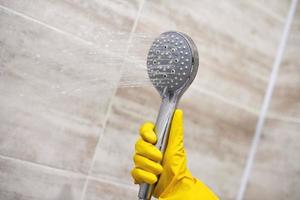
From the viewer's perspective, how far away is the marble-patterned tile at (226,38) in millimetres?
1003

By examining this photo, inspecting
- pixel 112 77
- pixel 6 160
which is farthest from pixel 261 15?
pixel 6 160

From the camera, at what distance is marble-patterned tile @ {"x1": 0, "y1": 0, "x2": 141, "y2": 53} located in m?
0.84

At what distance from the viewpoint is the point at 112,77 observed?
932 mm

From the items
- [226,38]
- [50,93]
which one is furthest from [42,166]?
[226,38]

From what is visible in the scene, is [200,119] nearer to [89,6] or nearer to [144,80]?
[144,80]

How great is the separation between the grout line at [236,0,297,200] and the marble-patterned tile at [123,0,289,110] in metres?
0.02

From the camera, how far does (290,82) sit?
119 cm

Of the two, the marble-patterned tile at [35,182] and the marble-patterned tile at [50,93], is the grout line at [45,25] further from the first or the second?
the marble-patterned tile at [35,182]

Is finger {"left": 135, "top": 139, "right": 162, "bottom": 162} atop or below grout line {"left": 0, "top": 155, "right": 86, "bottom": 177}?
atop

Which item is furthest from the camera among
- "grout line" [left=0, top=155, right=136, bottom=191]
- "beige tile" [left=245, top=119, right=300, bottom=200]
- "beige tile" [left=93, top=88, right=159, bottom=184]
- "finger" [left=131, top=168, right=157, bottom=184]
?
"beige tile" [left=245, top=119, right=300, bottom=200]

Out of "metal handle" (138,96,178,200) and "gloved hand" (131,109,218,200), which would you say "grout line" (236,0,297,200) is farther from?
"metal handle" (138,96,178,200)

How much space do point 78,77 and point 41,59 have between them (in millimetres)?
91

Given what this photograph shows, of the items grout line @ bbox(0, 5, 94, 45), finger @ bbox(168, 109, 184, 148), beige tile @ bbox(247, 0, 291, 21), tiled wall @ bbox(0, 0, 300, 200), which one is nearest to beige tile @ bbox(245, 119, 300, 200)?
tiled wall @ bbox(0, 0, 300, 200)

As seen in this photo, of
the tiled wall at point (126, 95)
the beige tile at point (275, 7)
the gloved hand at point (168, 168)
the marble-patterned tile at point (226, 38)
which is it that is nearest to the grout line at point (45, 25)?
the tiled wall at point (126, 95)
